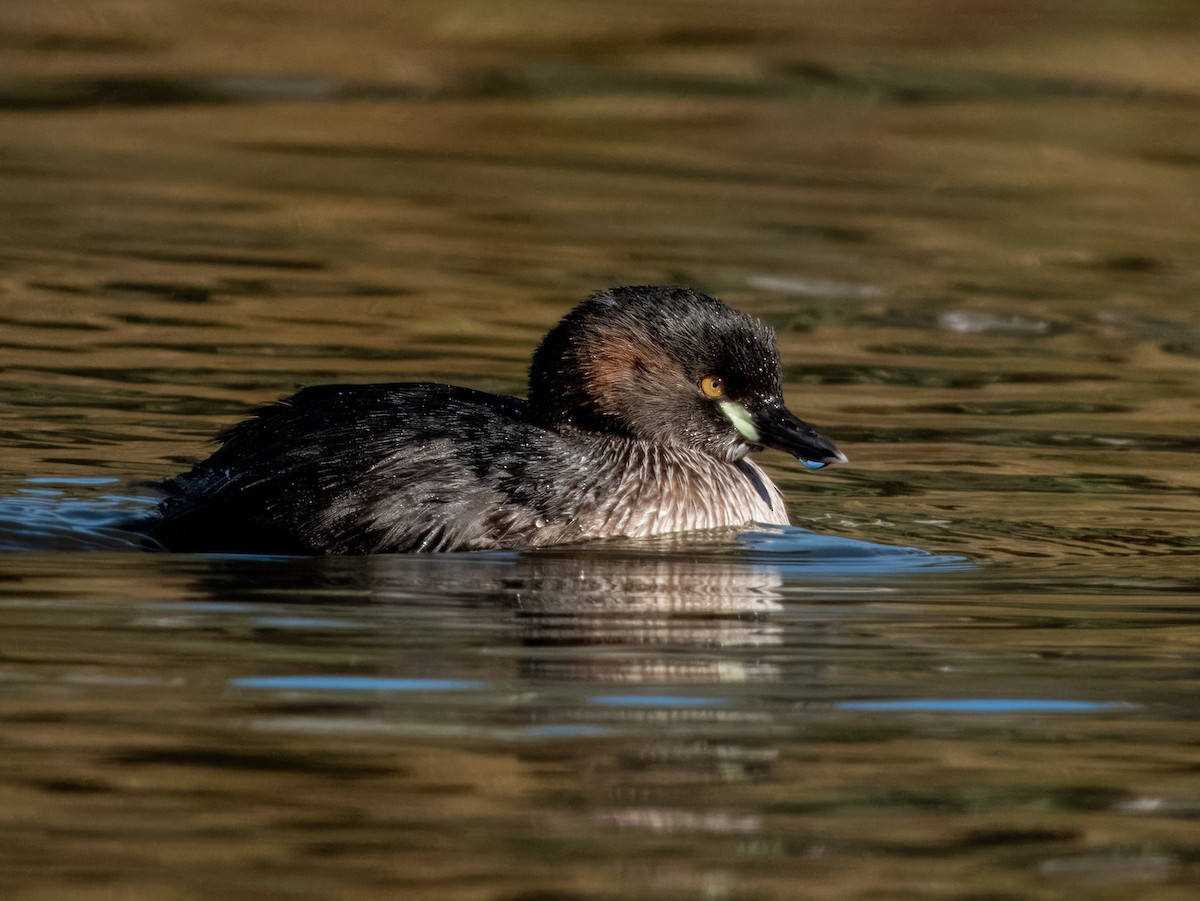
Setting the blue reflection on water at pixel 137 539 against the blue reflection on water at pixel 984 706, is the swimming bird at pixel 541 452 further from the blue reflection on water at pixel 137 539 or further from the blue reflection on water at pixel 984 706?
the blue reflection on water at pixel 984 706

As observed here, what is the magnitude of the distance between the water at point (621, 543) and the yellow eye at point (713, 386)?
1.89 ft

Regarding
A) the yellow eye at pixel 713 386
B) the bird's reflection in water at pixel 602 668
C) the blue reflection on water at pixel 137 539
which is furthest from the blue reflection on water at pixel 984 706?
the yellow eye at pixel 713 386

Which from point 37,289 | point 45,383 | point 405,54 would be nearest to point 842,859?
point 45,383

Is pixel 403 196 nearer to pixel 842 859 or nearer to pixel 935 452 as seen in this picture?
pixel 935 452

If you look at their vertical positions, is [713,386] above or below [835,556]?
above

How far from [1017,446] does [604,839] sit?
6021mm

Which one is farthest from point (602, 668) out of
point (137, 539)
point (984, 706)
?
point (137, 539)

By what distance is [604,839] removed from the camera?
523 centimetres

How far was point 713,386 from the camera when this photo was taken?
30.2 ft

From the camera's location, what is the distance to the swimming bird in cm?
841

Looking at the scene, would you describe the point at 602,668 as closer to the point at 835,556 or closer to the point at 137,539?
the point at 835,556

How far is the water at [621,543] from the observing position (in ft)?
17.7

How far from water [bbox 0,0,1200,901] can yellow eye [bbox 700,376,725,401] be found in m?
0.58

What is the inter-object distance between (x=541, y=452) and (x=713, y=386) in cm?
79
